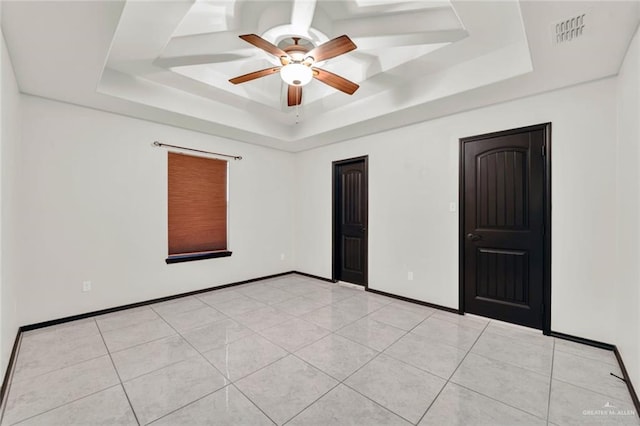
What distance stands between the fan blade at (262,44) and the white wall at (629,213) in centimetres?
250

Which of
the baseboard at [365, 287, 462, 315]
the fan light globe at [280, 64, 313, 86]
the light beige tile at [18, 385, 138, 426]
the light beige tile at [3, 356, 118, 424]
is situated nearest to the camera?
the light beige tile at [18, 385, 138, 426]

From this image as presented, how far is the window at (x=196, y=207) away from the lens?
161 inches

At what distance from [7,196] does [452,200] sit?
4429 millimetres

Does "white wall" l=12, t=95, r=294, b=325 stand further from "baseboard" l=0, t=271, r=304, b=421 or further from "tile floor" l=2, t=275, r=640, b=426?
"tile floor" l=2, t=275, r=640, b=426

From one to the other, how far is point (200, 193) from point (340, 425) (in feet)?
12.2

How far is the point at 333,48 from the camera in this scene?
218 centimetres

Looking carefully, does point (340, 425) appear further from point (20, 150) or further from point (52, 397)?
point (20, 150)

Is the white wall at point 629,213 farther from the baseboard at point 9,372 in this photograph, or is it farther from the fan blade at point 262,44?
the baseboard at point 9,372

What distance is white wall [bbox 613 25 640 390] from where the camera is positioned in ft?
6.36

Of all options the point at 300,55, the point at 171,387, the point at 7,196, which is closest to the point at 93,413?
the point at 171,387

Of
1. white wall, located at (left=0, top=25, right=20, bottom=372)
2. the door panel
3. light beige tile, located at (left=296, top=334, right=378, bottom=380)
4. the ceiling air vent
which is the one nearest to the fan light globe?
the ceiling air vent

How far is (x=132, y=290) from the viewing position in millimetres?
3674

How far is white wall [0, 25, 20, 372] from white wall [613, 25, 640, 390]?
4.40 m

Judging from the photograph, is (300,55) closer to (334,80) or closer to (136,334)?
(334,80)
